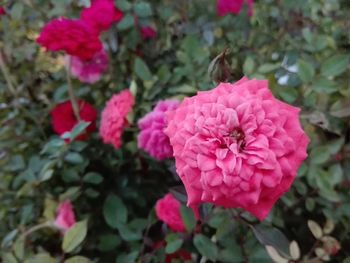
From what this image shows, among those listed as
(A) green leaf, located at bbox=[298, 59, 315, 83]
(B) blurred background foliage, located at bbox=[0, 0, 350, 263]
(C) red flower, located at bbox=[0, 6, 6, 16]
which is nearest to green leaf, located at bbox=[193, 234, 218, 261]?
(B) blurred background foliage, located at bbox=[0, 0, 350, 263]

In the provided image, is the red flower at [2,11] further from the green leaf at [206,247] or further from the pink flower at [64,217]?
the green leaf at [206,247]

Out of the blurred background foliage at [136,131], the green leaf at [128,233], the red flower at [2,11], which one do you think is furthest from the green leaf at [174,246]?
the red flower at [2,11]

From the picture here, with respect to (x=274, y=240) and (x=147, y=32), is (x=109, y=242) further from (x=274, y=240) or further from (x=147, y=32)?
(x=147, y=32)

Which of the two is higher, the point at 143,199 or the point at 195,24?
the point at 195,24

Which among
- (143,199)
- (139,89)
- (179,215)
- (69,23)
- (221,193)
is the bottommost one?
(143,199)

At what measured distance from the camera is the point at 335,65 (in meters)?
0.82

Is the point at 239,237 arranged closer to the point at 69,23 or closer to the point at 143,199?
the point at 143,199

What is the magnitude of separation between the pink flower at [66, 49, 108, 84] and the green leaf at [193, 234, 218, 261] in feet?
1.73

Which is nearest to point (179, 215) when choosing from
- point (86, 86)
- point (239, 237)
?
point (239, 237)

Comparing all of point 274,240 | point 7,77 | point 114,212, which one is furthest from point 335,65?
point 7,77

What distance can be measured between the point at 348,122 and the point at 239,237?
0.30 meters

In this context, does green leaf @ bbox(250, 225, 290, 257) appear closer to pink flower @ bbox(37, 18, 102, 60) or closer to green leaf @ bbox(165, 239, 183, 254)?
green leaf @ bbox(165, 239, 183, 254)

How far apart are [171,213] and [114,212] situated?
19 cm

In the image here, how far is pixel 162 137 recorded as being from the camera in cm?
86
